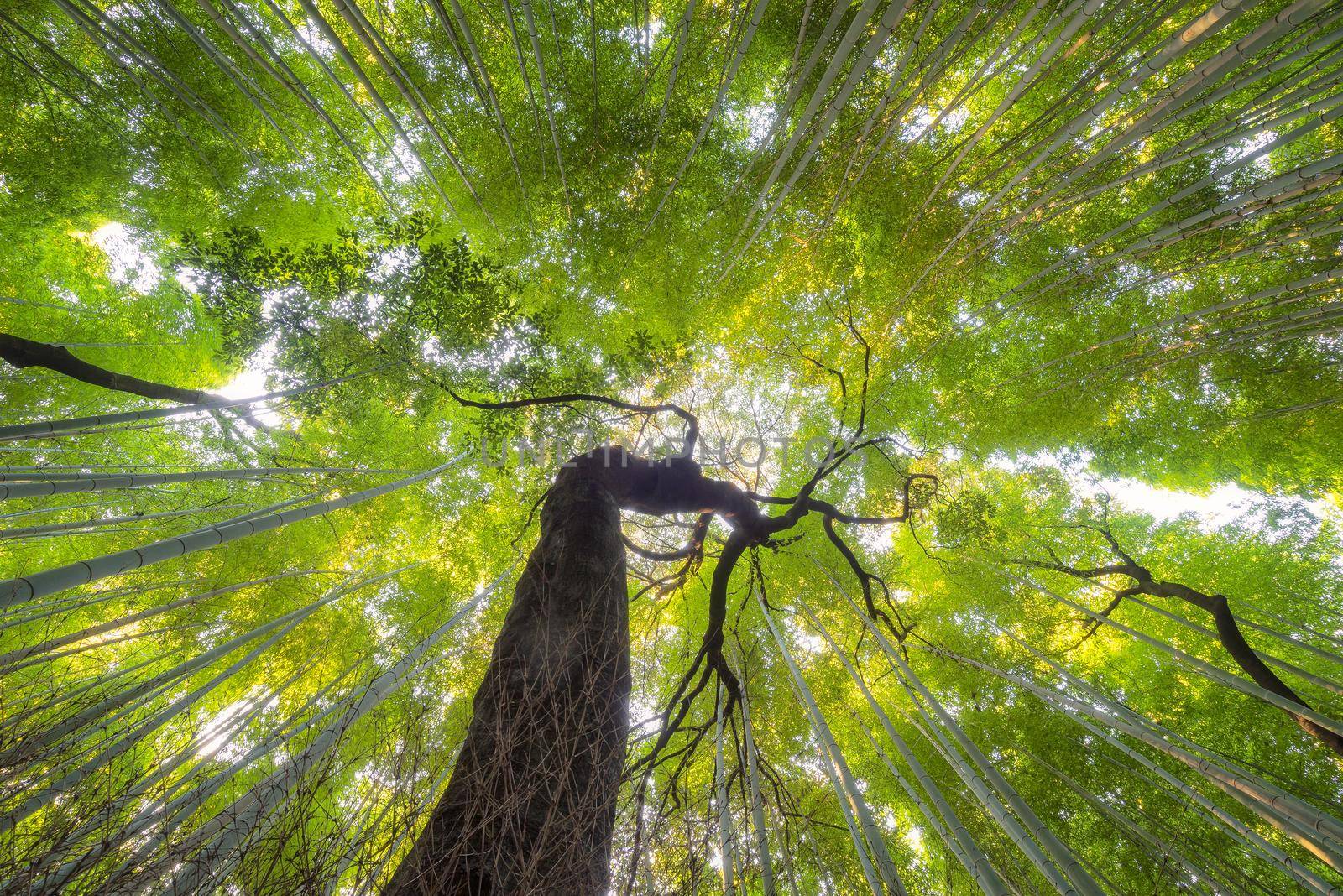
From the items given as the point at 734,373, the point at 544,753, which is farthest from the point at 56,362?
the point at 734,373

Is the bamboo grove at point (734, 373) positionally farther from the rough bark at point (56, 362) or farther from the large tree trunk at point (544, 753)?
the large tree trunk at point (544, 753)

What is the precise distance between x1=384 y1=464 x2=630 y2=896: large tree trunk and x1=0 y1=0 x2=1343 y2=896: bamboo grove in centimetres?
152

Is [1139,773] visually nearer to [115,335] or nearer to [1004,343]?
[1004,343]

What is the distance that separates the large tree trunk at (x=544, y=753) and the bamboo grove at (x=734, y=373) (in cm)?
152

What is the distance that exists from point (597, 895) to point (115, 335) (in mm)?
8133

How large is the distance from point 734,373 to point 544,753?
5.52 metres

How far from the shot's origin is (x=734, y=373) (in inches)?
262

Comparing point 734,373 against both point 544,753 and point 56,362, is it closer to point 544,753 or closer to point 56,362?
point 544,753

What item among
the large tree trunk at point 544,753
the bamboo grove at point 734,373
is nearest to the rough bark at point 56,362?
A: the bamboo grove at point 734,373

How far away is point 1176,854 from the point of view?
405 cm

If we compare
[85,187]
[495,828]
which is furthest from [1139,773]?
[85,187]

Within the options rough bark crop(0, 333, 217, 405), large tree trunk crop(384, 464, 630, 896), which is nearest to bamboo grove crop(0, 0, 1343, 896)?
rough bark crop(0, 333, 217, 405)

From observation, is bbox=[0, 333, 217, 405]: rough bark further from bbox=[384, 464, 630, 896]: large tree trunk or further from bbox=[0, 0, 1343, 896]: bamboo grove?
bbox=[384, 464, 630, 896]: large tree trunk

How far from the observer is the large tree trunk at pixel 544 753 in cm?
145
